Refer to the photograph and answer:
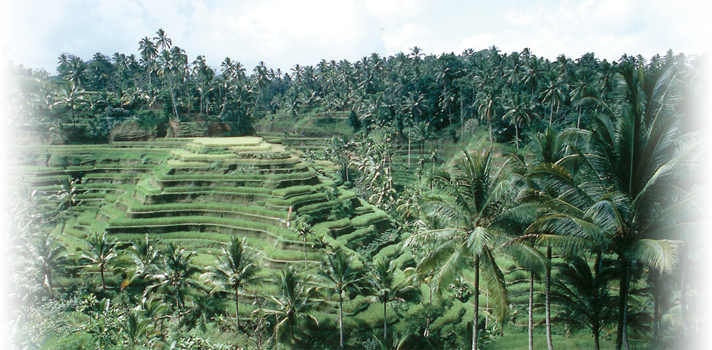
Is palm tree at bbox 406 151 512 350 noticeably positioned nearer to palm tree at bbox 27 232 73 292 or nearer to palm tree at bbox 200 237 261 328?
palm tree at bbox 200 237 261 328

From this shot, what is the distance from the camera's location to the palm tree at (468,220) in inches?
575

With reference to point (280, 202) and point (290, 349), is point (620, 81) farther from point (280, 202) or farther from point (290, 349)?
point (280, 202)

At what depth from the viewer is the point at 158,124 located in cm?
7819

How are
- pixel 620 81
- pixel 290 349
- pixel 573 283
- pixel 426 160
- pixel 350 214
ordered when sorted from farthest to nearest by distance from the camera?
pixel 426 160
pixel 350 214
pixel 290 349
pixel 573 283
pixel 620 81

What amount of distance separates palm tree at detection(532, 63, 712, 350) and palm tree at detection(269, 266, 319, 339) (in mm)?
20806

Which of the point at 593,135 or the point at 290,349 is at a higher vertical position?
the point at 593,135

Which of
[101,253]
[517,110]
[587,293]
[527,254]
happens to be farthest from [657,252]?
[517,110]

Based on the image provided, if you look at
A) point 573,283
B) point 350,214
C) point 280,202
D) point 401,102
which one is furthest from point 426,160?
point 573,283

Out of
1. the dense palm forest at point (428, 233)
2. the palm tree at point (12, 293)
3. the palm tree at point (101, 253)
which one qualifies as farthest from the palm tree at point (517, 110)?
the palm tree at point (12, 293)

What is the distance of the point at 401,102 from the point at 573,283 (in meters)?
71.3

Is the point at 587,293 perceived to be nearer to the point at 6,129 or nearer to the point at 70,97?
the point at 6,129

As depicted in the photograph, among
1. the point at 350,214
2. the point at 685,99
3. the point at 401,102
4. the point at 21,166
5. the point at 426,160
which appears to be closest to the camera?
the point at 685,99

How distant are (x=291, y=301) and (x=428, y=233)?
1770 centimetres

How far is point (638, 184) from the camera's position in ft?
40.8
